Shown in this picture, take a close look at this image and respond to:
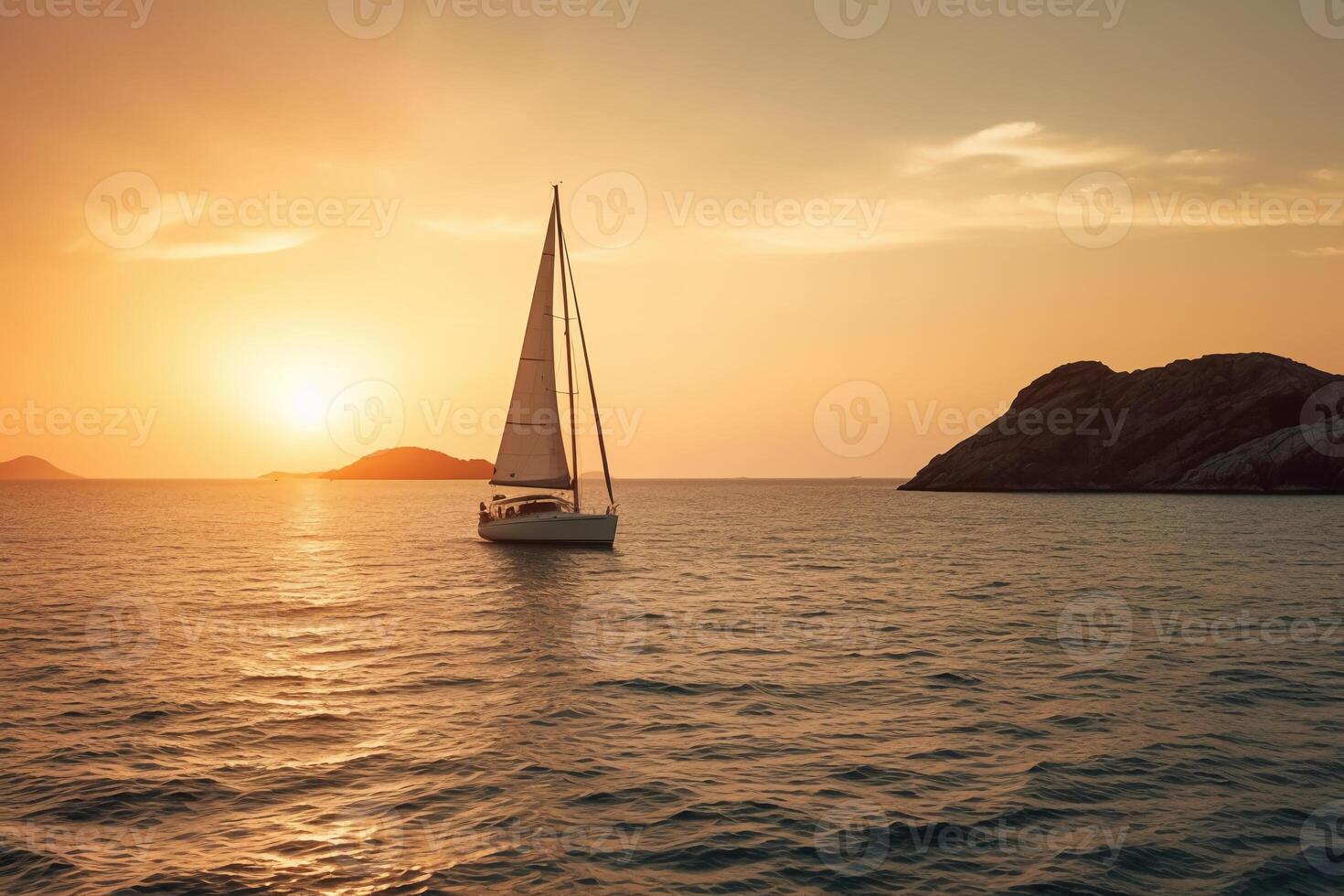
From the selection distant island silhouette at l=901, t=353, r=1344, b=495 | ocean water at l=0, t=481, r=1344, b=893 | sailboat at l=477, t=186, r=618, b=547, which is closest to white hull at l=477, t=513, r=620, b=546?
sailboat at l=477, t=186, r=618, b=547

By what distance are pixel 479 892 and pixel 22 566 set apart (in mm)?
54161

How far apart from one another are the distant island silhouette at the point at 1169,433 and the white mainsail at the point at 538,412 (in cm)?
13670

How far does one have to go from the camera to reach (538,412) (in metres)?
51.7

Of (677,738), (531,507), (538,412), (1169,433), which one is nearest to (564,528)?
(531,507)

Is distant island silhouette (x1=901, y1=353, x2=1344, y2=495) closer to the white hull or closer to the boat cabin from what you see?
the white hull

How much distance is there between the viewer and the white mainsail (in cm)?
5166

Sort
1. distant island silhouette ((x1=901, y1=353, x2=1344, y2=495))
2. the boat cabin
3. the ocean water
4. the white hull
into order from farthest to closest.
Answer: distant island silhouette ((x1=901, y1=353, x2=1344, y2=495))
the boat cabin
the white hull
the ocean water

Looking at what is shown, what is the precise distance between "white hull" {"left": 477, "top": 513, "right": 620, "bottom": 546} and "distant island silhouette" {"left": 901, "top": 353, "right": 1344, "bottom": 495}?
440 ft

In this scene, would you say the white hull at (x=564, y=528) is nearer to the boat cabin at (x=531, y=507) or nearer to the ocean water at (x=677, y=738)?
the boat cabin at (x=531, y=507)

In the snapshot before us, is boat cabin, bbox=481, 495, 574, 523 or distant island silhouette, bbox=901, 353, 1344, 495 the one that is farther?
distant island silhouette, bbox=901, 353, 1344, 495

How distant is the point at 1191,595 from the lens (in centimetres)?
3612

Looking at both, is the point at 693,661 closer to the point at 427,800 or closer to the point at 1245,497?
the point at 427,800

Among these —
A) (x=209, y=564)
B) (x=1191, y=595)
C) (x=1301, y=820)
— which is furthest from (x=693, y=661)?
(x=209, y=564)

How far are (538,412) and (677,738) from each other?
122 feet
